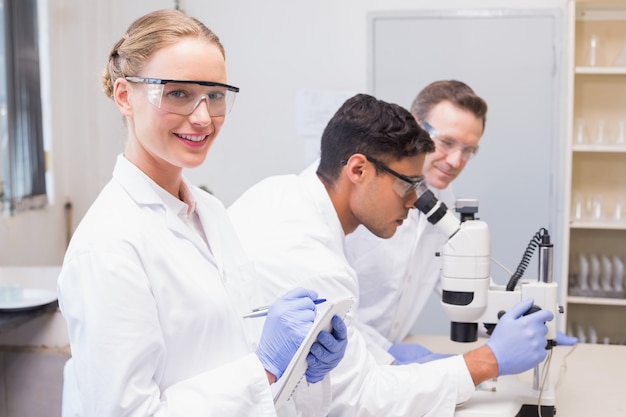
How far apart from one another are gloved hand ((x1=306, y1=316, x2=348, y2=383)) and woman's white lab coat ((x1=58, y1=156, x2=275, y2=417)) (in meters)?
0.12

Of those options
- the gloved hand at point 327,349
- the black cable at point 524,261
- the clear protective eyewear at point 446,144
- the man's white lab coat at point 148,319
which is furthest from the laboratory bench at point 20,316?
the black cable at point 524,261

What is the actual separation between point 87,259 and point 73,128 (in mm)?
2852

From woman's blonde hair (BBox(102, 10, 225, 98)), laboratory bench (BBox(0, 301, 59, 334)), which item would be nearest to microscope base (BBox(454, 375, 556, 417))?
woman's blonde hair (BBox(102, 10, 225, 98))

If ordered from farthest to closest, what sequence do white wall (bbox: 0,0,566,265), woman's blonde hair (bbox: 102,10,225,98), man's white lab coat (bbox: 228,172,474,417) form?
1. white wall (bbox: 0,0,566,265)
2. man's white lab coat (bbox: 228,172,474,417)
3. woman's blonde hair (bbox: 102,10,225,98)

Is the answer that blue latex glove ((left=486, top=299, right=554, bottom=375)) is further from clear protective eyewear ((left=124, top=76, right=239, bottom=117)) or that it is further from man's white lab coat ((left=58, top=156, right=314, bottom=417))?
clear protective eyewear ((left=124, top=76, right=239, bottom=117))

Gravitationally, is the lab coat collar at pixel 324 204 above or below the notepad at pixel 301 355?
above

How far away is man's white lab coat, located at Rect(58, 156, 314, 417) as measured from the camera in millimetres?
920

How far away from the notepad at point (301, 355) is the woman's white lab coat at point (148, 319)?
0.15 feet

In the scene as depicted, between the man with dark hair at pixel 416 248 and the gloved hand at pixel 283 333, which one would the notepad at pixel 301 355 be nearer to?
the gloved hand at pixel 283 333

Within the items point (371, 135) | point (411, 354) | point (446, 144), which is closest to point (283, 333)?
point (371, 135)

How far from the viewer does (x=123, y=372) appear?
0.92 metres

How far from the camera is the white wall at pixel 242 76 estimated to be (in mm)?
3543

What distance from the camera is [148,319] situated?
0.94 metres

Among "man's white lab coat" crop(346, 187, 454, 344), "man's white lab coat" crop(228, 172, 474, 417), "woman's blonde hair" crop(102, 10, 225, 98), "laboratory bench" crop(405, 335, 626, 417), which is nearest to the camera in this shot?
"woman's blonde hair" crop(102, 10, 225, 98)
